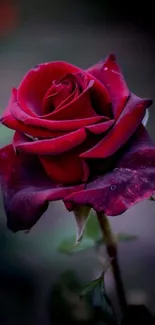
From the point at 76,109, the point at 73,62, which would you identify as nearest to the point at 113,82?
the point at 76,109

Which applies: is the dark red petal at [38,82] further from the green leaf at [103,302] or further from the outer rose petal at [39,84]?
the green leaf at [103,302]

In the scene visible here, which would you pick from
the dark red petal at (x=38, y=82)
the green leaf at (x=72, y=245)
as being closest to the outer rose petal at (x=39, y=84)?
the dark red petal at (x=38, y=82)

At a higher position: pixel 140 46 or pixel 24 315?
pixel 140 46

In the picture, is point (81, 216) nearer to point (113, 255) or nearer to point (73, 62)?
point (113, 255)

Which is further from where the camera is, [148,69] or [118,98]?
[148,69]

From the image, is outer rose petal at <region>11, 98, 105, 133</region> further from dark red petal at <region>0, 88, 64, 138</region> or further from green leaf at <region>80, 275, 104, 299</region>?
green leaf at <region>80, 275, 104, 299</region>

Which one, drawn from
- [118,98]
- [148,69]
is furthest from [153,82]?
[118,98]

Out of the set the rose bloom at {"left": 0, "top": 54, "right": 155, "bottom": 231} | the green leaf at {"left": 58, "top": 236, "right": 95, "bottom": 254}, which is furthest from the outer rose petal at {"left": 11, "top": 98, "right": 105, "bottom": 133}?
the green leaf at {"left": 58, "top": 236, "right": 95, "bottom": 254}

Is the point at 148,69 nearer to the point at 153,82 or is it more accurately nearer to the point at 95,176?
the point at 153,82
